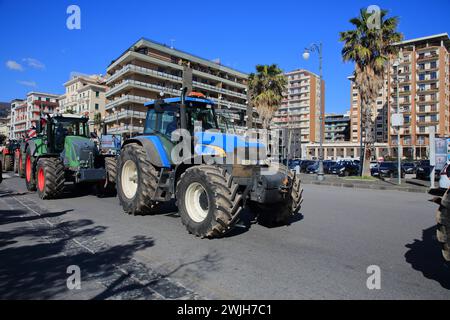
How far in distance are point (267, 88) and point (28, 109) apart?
9609 centimetres

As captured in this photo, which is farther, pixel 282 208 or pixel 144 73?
pixel 144 73

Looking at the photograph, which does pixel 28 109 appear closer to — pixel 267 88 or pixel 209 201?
pixel 267 88

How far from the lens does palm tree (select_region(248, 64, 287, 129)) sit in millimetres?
32812

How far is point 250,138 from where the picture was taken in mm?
6699

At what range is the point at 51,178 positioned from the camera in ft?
31.7

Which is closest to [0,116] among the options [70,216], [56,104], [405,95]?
[56,104]

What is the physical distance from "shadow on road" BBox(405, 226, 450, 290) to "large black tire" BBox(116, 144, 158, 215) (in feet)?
16.6

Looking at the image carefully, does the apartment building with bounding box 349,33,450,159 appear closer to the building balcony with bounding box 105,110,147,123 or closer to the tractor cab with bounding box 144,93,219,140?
the building balcony with bounding box 105,110,147,123

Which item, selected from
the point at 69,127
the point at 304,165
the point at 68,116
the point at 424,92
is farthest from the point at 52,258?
the point at 424,92

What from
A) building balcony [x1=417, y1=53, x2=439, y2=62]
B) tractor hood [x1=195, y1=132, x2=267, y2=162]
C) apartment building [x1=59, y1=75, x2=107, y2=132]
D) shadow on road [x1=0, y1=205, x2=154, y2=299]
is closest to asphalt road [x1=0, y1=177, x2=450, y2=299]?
shadow on road [x1=0, y1=205, x2=154, y2=299]

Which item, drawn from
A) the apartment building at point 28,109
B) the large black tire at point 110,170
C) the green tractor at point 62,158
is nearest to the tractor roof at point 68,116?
the green tractor at point 62,158

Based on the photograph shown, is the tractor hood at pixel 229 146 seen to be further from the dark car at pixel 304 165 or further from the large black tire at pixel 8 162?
the dark car at pixel 304 165
